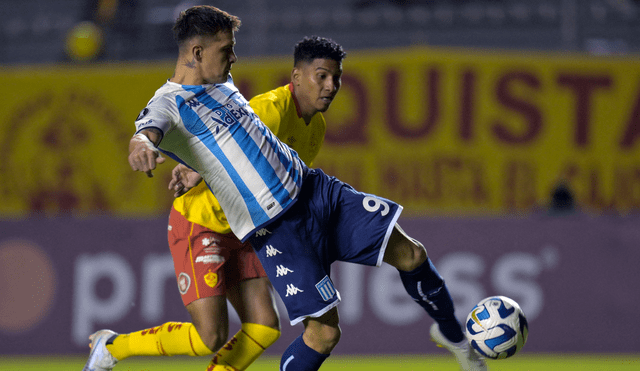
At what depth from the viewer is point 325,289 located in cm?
327

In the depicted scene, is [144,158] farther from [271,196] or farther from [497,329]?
[497,329]

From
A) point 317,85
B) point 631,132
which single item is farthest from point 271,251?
point 631,132

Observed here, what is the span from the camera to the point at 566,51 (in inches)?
337

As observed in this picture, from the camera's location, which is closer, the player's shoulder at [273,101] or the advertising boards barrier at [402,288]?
the player's shoulder at [273,101]

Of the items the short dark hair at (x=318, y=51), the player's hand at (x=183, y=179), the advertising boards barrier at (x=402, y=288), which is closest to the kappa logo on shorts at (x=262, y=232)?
the player's hand at (x=183, y=179)

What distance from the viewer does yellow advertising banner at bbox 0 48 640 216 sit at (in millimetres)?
8422

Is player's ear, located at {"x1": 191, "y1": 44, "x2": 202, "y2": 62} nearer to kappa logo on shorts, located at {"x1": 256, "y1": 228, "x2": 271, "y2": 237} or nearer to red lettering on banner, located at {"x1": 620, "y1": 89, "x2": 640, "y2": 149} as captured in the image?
kappa logo on shorts, located at {"x1": 256, "y1": 228, "x2": 271, "y2": 237}

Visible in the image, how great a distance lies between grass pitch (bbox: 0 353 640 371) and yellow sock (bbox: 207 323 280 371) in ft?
5.72

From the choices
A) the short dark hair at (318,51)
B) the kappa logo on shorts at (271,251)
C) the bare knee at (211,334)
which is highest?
the short dark hair at (318,51)

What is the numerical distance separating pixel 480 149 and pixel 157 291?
4151 mm

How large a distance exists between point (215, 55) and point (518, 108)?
19.4 ft

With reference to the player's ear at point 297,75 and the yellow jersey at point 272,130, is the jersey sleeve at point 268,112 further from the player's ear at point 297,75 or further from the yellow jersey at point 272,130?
the player's ear at point 297,75

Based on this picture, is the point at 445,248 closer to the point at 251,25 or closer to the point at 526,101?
the point at 526,101

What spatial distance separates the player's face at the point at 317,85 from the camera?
389 centimetres
